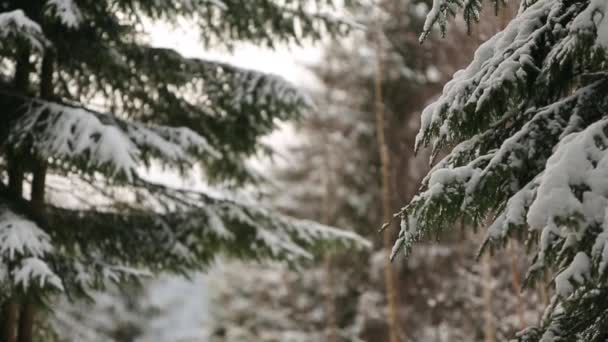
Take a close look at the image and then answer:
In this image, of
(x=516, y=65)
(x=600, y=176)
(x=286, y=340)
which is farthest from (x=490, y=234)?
(x=286, y=340)

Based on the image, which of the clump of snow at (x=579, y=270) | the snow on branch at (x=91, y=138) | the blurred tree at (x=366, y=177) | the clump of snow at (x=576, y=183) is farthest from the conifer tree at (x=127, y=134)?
the blurred tree at (x=366, y=177)

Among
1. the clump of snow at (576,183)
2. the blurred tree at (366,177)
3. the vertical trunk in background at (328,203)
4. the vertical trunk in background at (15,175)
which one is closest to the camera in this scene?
the clump of snow at (576,183)

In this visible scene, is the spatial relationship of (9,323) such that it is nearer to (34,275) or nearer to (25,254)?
(25,254)

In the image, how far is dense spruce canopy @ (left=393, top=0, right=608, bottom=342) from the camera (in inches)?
93.6

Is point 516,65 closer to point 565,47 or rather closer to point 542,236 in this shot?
point 565,47

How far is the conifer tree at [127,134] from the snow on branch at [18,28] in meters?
0.02

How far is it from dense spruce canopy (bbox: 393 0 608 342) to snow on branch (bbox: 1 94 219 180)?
2.56 metres

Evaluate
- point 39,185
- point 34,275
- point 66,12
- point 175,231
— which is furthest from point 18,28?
point 175,231

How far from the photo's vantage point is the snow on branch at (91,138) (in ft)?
14.9

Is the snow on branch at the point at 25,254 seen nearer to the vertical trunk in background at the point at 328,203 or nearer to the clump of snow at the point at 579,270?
the clump of snow at the point at 579,270

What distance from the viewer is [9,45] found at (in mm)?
4441

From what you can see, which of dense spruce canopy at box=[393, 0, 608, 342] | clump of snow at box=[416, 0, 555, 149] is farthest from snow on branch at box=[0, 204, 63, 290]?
clump of snow at box=[416, 0, 555, 149]

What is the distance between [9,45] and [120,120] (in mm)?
1205

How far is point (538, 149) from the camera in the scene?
2.85 meters
